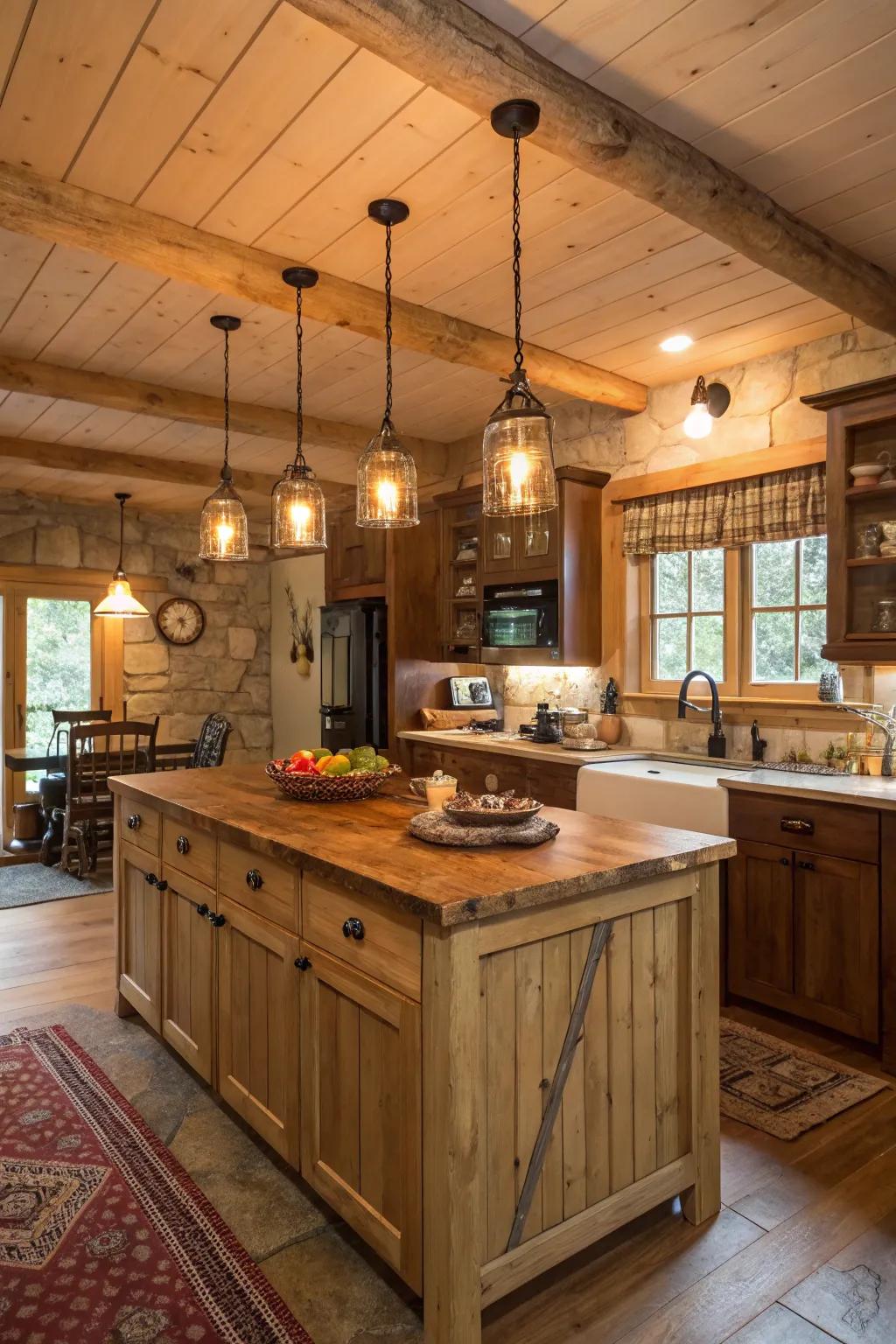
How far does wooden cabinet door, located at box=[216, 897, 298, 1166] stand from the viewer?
6.77ft

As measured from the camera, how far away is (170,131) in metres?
2.19

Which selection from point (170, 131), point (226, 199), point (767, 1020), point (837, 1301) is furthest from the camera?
point (767, 1020)

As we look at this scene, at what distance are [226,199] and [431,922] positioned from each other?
7.12 ft

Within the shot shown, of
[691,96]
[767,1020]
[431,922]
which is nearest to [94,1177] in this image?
[431,922]

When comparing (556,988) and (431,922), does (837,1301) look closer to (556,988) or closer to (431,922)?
(556,988)

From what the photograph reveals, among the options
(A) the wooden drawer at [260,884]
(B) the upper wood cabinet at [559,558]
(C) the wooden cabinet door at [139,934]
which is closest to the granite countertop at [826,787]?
(B) the upper wood cabinet at [559,558]

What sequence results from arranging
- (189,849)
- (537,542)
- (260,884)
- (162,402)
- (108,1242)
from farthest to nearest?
(537,542) → (162,402) → (189,849) → (260,884) → (108,1242)

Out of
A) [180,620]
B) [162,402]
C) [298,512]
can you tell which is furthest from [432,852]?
[180,620]

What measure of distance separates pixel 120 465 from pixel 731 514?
12.8 feet

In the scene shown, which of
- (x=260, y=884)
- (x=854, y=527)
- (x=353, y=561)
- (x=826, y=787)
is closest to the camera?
(x=260, y=884)

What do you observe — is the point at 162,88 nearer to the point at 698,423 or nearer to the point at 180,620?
the point at 698,423

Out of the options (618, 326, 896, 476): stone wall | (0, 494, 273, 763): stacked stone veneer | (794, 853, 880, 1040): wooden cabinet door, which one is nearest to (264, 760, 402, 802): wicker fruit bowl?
(794, 853, 880, 1040): wooden cabinet door

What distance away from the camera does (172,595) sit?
7.42 m

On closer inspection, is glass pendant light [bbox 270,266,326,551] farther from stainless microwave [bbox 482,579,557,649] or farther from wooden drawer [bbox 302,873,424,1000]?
stainless microwave [bbox 482,579,557,649]
